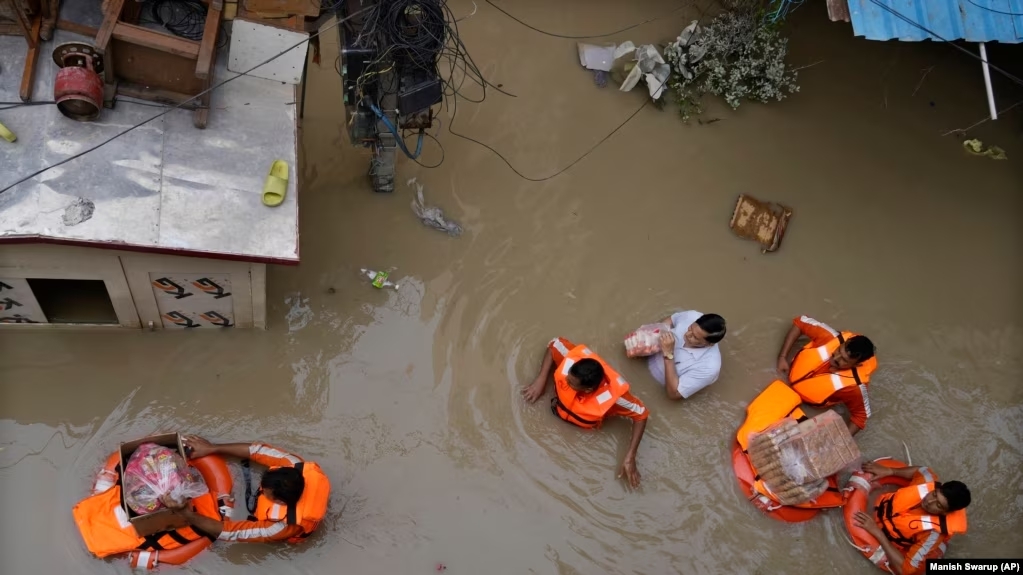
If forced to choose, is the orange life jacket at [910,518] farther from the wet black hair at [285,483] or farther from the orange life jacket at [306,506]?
the wet black hair at [285,483]

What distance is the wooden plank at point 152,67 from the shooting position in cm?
518

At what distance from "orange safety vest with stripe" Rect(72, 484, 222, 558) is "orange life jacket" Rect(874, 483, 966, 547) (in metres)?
4.79

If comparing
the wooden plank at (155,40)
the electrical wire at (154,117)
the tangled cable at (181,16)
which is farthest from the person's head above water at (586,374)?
the tangled cable at (181,16)

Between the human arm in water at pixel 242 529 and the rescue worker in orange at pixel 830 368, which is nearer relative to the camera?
the human arm in water at pixel 242 529

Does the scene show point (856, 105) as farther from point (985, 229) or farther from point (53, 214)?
point (53, 214)

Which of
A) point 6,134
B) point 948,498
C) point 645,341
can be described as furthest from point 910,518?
point 6,134

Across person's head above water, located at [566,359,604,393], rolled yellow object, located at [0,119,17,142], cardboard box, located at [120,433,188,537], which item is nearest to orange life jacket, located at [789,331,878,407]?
person's head above water, located at [566,359,604,393]

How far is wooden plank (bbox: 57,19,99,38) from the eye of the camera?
5277 mm

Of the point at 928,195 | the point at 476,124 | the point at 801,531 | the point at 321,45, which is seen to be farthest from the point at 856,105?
the point at 321,45

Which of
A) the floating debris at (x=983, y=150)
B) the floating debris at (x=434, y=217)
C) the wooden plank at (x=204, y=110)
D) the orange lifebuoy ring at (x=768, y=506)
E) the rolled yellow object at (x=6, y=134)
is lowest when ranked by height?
the orange lifebuoy ring at (x=768, y=506)

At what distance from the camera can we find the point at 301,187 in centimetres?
679

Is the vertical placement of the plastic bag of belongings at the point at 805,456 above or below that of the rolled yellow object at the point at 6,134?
below

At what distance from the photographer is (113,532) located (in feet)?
16.3

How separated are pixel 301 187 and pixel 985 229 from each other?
661cm
